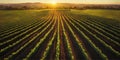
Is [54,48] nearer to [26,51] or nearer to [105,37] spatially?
[26,51]

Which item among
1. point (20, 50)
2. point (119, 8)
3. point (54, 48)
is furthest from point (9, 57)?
point (119, 8)

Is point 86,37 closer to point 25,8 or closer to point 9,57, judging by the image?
point 9,57

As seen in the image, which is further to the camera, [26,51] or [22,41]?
[22,41]

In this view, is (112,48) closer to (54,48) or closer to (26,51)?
(54,48)

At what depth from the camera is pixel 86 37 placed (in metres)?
14.9

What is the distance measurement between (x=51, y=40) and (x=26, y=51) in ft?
8.94

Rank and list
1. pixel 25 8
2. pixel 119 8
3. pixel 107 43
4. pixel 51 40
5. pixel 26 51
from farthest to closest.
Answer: pixel 25 8 → pixel 119 8 → pixel 51 40 → pixel 107 43 → pixel 26 51

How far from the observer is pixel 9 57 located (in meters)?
11.0

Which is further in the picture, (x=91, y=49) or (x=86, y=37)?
(x=86, y=37)

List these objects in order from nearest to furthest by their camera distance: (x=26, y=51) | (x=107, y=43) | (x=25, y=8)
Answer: (x=26, y=51), (x=107, y=43), (x=25, y=8)

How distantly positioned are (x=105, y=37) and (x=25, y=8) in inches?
766

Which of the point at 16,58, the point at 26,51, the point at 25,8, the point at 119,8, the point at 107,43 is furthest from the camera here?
the point at 25,8

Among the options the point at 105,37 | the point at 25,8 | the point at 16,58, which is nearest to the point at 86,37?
the point at 105,37

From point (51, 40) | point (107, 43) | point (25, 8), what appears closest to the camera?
point (107, 43)
